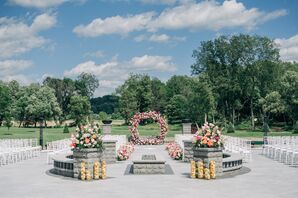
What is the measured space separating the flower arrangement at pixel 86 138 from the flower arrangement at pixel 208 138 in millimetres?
3685

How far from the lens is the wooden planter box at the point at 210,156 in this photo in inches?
576

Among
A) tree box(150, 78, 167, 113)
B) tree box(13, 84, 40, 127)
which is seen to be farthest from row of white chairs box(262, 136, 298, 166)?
tree box(13, 84, 40, 127)

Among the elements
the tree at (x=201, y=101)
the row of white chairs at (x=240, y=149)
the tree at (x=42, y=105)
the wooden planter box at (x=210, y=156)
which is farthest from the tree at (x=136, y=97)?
the wooden planter box at (x=210, y=156)

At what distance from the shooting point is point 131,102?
3014 inches

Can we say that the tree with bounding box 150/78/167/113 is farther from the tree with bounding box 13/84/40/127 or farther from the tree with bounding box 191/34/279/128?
the tree with bounding box 13/84/40/127

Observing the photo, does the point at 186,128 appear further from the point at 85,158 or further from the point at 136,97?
the point at 136,97

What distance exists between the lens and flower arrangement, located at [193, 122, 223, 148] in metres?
14.9

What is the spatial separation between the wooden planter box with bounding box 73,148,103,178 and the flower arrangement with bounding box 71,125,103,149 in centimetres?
20

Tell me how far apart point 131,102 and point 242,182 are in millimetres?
63167

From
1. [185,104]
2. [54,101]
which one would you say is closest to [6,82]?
[54,101]

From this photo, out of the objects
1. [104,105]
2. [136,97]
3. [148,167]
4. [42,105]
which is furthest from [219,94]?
[104,105]

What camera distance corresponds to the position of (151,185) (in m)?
13.2

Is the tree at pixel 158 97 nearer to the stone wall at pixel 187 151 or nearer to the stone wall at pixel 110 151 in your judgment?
the stone wall at pixel 187 151

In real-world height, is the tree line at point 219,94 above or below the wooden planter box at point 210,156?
above
